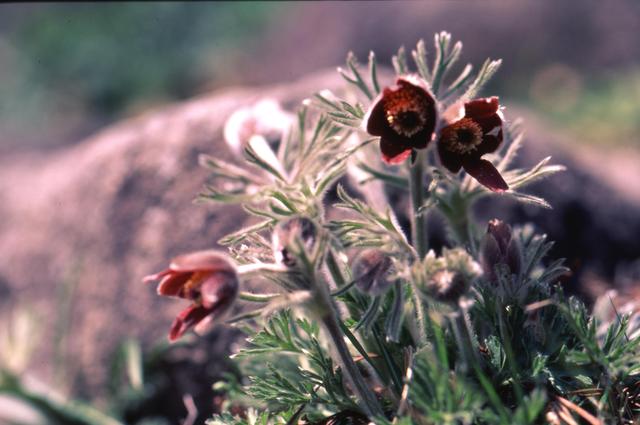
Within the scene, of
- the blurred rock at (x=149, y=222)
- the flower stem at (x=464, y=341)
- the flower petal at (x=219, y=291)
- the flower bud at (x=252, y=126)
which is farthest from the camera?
the blurred rock at (x=149, y=222)

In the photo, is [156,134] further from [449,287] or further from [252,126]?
[449,287]

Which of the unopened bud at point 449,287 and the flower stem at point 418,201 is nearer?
the unopened bud at point 449,287

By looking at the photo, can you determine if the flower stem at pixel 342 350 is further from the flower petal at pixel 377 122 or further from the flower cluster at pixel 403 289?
the flower petal at pixel 377 122

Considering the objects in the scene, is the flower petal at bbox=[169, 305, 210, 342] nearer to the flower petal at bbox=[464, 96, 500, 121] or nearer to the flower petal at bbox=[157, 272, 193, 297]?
the flower petal at bbox=[157, 272, 193, 297]

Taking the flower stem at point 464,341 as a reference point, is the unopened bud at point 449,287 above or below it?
above

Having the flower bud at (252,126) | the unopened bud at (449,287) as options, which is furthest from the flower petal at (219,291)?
the flower bud at (252,126)

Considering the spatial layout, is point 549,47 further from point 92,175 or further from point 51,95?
point 92,175
